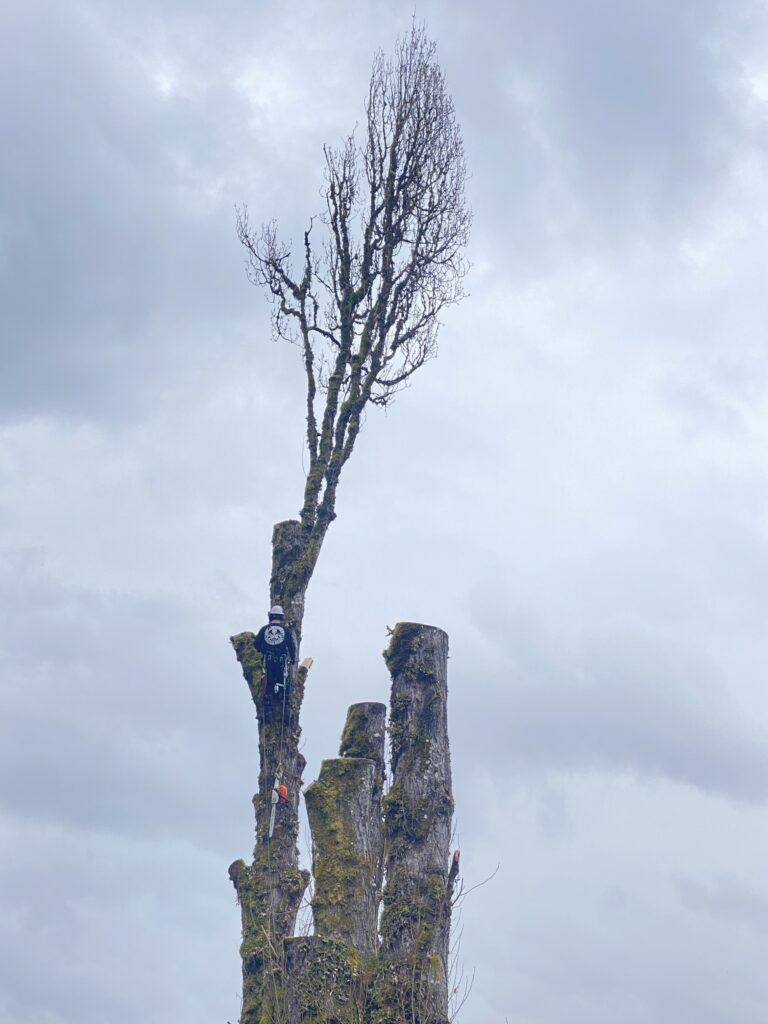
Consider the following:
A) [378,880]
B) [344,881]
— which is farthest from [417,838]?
[344,881]

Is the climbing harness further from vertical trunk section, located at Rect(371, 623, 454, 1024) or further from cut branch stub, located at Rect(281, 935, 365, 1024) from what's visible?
cut branch stub, located at Rect(281, 935, 365, 1024)

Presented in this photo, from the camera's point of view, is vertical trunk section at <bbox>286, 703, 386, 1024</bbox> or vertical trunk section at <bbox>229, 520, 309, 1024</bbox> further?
vertical trunk section at <bbox>229, 520, 309, 1024</bbox>

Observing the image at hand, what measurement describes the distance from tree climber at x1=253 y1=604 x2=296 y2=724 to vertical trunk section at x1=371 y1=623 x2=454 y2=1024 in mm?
3059

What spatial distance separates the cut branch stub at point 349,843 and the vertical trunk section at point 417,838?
818mm

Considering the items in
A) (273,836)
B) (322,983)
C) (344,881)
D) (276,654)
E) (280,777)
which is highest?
(276,654)

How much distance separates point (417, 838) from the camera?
12.2 meters

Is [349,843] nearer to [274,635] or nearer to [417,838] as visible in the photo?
[417,838]

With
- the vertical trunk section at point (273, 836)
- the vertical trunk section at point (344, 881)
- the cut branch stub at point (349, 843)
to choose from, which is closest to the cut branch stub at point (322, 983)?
the vertical trunk section at point (344, 881)

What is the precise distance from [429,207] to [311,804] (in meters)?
10.5

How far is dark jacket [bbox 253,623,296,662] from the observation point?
52.6ft

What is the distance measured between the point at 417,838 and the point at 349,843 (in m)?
1.25

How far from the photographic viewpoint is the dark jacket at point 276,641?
1603 centimetres

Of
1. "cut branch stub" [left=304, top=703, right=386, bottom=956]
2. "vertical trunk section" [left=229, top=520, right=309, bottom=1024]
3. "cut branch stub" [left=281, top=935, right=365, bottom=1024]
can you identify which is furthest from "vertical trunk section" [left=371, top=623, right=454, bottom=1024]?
"vertical trunk section" [left=229, top=520, right=309, bottom=1024]

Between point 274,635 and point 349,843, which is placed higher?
point 274,635
